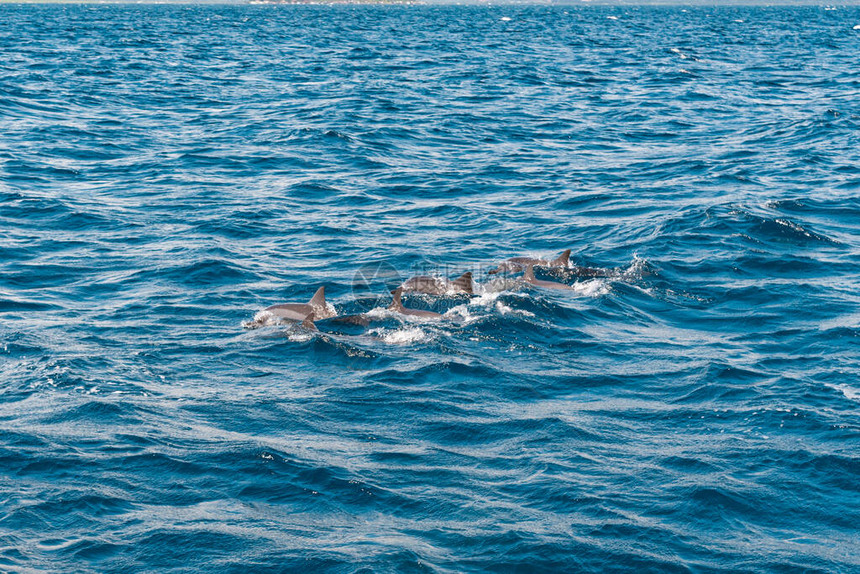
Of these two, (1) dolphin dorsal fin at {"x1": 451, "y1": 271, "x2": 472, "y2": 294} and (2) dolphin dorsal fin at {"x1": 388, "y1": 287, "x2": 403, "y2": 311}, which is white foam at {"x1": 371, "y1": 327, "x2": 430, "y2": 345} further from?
(1) dolphin dorsal fin at {"x1": 451, "y1": 271, "x2": 472, "y2": 294}

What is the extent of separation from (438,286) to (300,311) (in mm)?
2637

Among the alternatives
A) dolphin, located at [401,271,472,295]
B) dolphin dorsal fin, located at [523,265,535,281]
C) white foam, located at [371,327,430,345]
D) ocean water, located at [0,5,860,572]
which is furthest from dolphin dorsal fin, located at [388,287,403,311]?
dolphin dorsal fin, located at [523,265,535,281]

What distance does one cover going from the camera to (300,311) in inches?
581

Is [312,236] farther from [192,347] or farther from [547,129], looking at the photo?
[547,129]

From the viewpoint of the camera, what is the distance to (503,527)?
884cm

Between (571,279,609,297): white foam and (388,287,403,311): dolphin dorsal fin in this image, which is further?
(571,279,609,297): white foam

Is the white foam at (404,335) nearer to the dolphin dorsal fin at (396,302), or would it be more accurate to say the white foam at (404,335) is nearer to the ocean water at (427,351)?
the ocean water at (427,351)

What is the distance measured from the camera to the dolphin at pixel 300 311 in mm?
14656

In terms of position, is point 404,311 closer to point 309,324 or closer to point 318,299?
point 318,299

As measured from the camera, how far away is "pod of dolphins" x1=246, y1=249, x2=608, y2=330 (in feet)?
48.3

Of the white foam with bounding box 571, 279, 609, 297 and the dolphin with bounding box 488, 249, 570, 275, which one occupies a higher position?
the dolphin with bounding box 488, 249, 570, 275

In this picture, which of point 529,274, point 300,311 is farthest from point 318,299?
point 529,274

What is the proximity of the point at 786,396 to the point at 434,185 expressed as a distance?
14.6 meters

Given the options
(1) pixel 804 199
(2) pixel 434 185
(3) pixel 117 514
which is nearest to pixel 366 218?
(2) pixel 434 185
